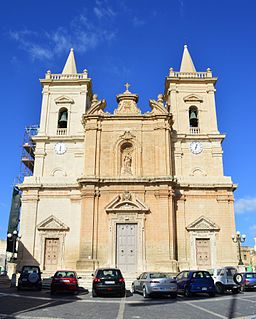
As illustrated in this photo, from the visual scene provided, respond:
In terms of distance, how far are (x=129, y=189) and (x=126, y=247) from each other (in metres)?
4.42

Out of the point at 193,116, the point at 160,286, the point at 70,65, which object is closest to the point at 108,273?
the point at 160,286

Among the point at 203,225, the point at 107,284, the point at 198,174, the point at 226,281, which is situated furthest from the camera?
the point at 198,174

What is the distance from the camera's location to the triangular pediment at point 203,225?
91.3 ft

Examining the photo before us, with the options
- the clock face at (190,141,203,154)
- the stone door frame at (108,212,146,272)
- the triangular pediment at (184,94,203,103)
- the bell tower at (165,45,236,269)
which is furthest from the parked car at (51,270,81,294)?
the triangular pediment at (184,94,203,103)

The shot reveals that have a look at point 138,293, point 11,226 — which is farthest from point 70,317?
point 11,226

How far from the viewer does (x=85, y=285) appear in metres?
22.4

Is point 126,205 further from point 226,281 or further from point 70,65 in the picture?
point 70,65

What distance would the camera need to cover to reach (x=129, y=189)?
27.8 m

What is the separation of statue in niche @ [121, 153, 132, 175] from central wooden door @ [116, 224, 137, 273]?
4.51 m

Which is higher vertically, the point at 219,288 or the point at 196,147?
the point at 196,147

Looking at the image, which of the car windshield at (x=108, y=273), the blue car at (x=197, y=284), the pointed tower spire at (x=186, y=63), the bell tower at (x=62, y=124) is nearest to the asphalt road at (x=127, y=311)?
the car windshield at (x=108, y=273)

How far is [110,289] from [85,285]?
21.4ft

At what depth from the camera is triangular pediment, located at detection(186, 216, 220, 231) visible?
27828 mm

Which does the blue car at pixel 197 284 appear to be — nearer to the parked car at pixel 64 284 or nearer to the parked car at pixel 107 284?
the parked car at pixel 107 284
